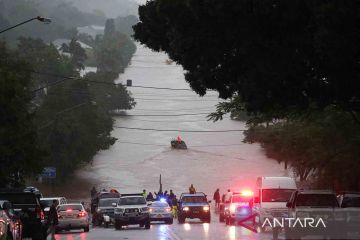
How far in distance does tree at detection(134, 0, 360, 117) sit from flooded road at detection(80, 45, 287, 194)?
242 ft

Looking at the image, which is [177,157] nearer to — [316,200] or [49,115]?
[49,115]

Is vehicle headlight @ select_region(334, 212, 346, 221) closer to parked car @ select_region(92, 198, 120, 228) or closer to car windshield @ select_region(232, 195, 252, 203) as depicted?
car windshield @ select_region(232, 195, 252, 203)

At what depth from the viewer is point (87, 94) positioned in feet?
354

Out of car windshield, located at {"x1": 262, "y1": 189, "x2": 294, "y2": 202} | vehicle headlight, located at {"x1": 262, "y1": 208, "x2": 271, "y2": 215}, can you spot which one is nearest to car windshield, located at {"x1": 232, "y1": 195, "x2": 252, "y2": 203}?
car windshield, located at {"x1": 262, "y1": 189, "x2": 294, "y2": 202}

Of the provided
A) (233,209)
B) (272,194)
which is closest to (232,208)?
(233,209)

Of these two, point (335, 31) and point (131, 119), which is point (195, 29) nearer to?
point (335, 31)

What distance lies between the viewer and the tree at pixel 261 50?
75.3ft

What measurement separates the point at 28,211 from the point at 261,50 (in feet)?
32.8

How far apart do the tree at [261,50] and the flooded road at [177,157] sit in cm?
7378

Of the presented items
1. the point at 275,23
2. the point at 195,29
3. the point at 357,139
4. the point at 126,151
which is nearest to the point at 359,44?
the point at 275,23

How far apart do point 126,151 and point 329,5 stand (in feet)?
372

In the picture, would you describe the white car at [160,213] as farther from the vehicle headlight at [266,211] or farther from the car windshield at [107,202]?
the vehicle headlight at [266,211]

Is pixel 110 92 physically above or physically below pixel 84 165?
above

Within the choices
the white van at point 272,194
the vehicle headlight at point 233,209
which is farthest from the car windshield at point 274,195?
the vehicle headlight at point 233,209
